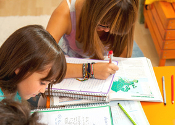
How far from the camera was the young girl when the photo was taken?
0.88 meters

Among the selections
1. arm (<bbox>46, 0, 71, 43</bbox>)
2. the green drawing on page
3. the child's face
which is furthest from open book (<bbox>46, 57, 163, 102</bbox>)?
arm (<bbox>46, 0, 71, 43</bbox>)

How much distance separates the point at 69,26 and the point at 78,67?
29 centimetres

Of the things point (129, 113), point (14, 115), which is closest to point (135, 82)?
point (129, 113)

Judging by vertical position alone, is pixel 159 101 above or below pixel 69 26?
below

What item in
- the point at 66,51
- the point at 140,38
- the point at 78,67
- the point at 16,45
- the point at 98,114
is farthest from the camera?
the point at 140,38

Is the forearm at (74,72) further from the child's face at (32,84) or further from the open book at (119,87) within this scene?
the child's face at (32,84)

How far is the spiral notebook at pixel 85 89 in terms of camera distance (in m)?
0.84

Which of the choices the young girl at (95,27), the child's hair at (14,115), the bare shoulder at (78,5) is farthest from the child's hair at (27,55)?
the bare shoulder at (78,5)

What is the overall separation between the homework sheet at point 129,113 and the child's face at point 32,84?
11.7 inches

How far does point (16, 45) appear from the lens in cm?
68

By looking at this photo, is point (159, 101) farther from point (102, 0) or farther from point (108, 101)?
point (102, 0)

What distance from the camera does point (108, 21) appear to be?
3.04ft

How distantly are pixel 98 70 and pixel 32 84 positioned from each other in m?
0.31

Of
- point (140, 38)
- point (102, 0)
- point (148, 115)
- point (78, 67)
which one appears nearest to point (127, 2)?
point (102, 0)
